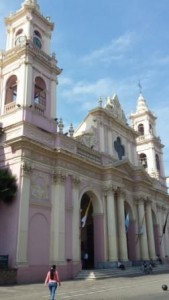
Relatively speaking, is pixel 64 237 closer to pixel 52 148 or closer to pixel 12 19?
pixel 52 148

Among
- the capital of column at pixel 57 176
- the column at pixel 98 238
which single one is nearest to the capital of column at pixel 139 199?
the column at pixel 98 238

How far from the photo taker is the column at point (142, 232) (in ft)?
103

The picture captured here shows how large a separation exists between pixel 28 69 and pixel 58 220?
38.9ft

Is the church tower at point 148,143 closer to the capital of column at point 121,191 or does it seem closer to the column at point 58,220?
the capital of column at point 121,191

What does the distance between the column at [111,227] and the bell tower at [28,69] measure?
347 inches

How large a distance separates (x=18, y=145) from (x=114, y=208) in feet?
37.7

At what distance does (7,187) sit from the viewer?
2044 centimetres

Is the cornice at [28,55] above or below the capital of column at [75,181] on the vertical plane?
above

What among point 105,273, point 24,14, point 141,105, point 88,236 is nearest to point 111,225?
point 88,236

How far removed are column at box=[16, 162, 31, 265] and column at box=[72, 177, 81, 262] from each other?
4716mm

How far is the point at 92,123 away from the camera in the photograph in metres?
31.3

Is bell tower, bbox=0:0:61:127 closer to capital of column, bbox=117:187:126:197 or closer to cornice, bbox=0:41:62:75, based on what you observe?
cornice, bbox=0:41:62:75

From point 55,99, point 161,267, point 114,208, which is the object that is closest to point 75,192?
point 114,208

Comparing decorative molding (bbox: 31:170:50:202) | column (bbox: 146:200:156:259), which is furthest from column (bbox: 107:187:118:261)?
column (bbox: 146:200:156:259)
